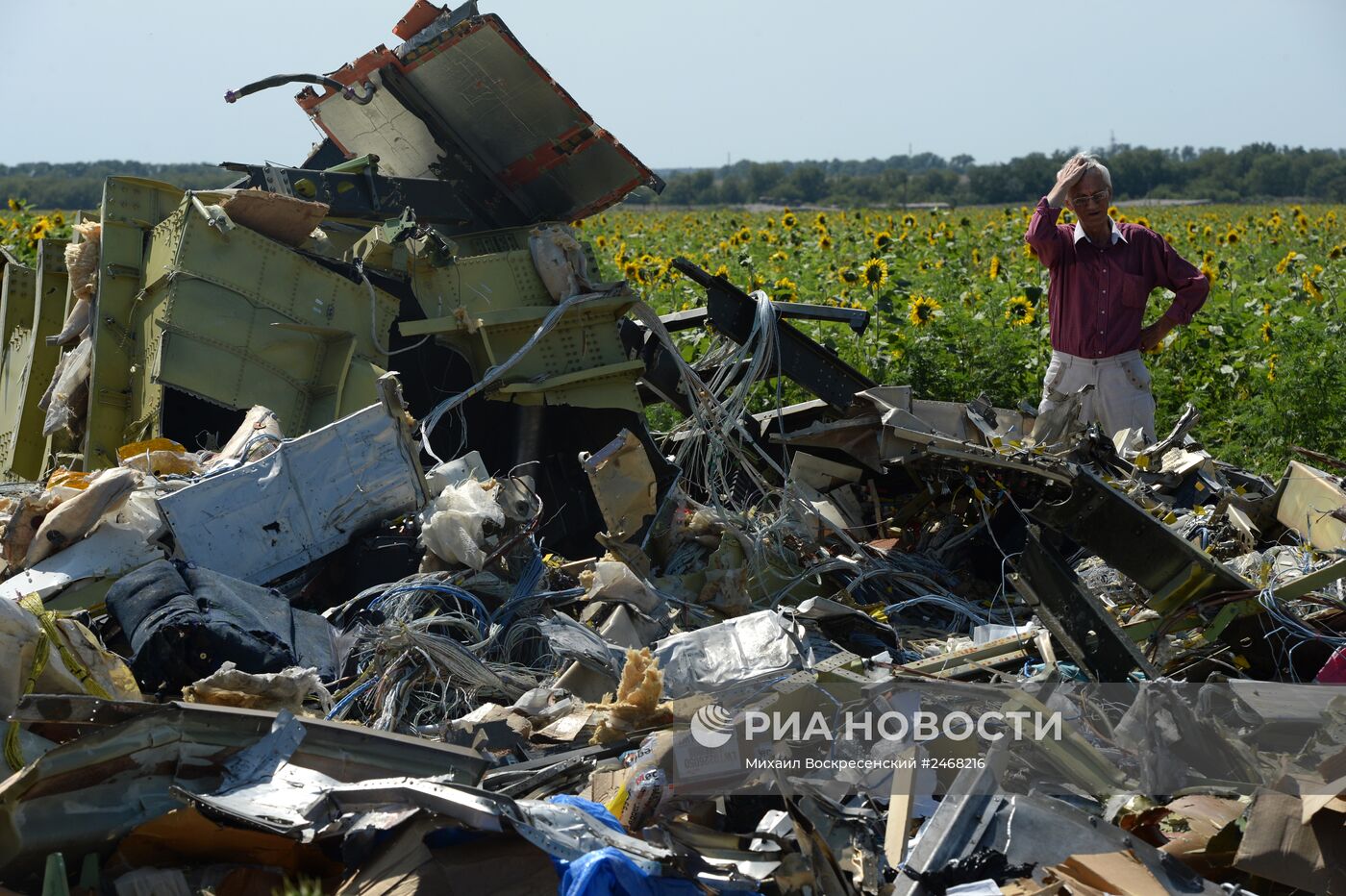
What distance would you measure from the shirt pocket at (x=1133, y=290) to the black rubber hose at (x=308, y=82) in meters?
4.32

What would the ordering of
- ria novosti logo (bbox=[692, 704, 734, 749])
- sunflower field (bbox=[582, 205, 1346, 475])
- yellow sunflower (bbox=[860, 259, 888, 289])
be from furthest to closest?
1. yellow sunflower (bbox=[860, 259, 888, 289])
2. sunflower field (bbox=[582, 205, 1346, 475])
3. ria novosti logo (bbox=[692, 704, 734, 749])

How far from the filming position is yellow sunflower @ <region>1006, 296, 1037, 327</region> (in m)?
10.1

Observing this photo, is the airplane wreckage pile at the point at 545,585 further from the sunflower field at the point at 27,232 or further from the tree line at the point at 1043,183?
the tree line at the point at 1043,183

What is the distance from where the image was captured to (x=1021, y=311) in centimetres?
1024

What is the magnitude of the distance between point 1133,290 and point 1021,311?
391cm

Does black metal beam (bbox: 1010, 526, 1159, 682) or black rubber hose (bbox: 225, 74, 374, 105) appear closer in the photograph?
black metal beam (bbox: 1010, 526, 1159, 682)

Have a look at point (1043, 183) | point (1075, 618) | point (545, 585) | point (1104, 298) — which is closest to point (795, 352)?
point (1104, 298)

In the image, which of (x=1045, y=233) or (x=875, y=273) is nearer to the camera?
(x=1045, y=233)

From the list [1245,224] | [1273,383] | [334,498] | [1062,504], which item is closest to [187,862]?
[334,498]

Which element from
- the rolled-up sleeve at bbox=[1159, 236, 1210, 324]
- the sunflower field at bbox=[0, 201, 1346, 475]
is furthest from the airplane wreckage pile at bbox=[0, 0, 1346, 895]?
the sunflower field at bbox=[0, 201, 1346, 475]

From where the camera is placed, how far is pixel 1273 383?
8.25m

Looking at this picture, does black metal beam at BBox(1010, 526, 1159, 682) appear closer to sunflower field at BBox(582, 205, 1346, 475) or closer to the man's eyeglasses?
the man's eyeglasses

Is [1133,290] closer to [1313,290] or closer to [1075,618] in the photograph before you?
[1075,618]

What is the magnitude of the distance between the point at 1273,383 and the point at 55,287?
7.82 m
